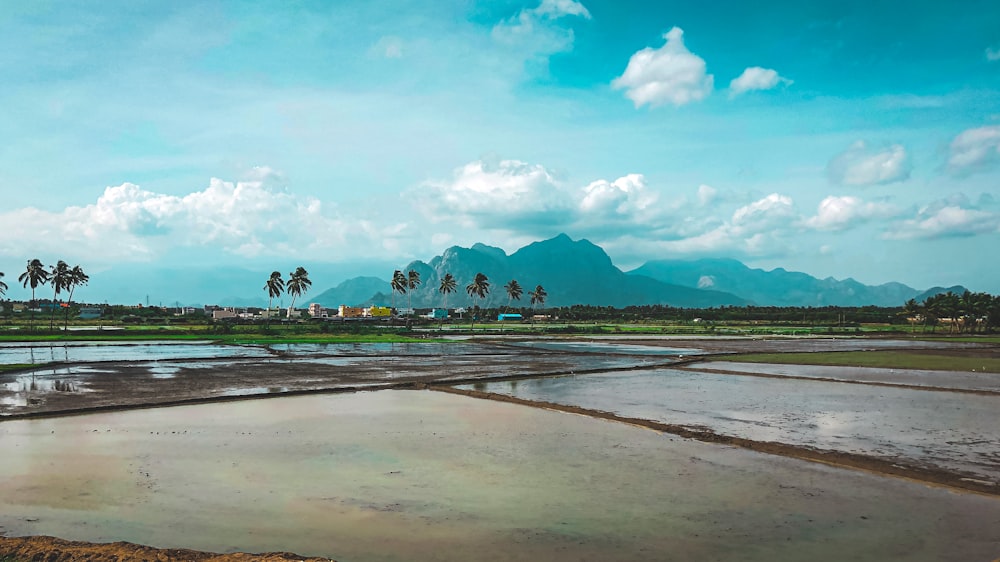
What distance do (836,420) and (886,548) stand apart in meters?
12.1

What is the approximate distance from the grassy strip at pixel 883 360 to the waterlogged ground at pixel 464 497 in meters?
29.5

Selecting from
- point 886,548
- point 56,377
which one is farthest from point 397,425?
point 56,377

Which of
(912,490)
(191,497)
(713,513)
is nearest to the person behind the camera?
(713,513)

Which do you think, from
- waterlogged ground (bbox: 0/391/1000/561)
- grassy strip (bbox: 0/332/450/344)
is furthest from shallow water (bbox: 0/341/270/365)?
waterlogged ground (bbox: 0/391/1000/561)

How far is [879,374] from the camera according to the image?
33844 millimetres

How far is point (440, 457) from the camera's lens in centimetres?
1402

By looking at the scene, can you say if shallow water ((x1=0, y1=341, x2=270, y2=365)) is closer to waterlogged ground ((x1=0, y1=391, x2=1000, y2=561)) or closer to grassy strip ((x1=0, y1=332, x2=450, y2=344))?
grassy strip ((x1=0, y1=332, x2=450, y2=344))

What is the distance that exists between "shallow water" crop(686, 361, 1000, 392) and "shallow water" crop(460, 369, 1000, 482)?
296 centimetres

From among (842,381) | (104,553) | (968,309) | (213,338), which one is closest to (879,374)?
(842,381)

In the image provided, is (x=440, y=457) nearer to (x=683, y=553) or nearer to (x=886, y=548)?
(x=683, y=553)

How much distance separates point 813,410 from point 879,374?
15.9 meters

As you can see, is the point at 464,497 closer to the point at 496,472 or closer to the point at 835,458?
the point at 496,472

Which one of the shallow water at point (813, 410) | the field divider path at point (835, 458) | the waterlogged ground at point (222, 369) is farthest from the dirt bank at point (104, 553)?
the waterlogged ground at point (222, 369)

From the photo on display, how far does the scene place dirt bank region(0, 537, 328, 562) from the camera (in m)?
7.44
